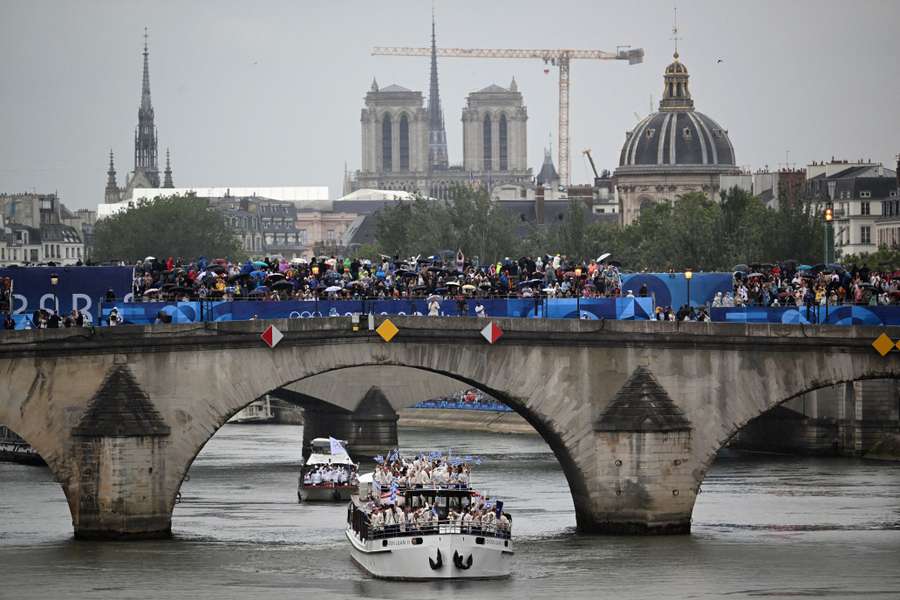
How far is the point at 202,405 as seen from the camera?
250ft

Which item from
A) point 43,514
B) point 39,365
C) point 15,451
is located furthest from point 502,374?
point 15,451

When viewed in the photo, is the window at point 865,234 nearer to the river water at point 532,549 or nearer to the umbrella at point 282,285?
the river water at point 532,549

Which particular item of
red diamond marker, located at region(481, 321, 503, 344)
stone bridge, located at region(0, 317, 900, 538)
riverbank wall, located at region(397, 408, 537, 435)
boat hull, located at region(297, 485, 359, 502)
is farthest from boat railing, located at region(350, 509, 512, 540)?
riverbank wall, located at region(397, 408, 537, 435)

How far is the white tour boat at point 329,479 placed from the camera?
99125mm

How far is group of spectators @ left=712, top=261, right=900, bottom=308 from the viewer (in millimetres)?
83312

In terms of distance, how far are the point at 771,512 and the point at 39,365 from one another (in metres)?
29.8

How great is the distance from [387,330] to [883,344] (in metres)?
16.5

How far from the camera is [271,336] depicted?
252 ft

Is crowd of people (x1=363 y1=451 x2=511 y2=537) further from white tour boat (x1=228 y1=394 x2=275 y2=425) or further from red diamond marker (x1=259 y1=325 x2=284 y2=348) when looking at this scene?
white tour boat (x1=228 y1=394 x2=275 y2=425)

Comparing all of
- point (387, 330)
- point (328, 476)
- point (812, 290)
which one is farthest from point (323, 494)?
point (812, 290)

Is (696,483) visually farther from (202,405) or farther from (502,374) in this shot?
(202,405)

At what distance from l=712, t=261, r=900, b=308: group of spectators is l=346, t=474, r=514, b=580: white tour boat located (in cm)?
1567

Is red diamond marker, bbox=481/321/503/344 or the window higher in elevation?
the window

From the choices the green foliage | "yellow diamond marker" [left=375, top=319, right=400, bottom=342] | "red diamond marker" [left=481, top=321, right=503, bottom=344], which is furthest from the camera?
the green foliage
